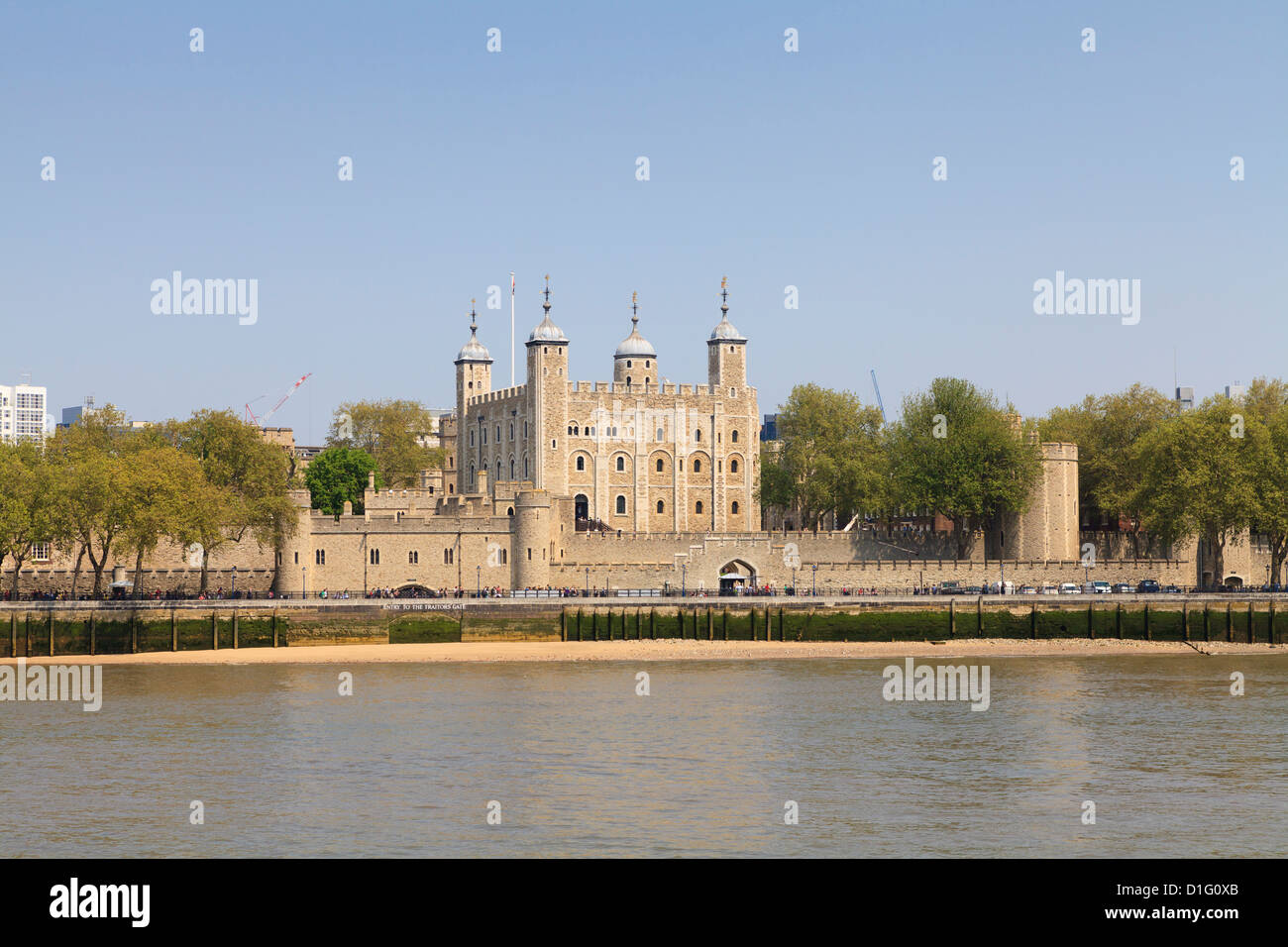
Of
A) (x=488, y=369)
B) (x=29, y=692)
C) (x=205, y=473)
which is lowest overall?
(x=29, y=692)

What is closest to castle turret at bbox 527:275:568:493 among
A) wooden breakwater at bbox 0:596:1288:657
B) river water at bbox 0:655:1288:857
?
wooden breakwater at bbox 0:596:1288:657

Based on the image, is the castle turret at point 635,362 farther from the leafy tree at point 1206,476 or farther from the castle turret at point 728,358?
the leafy tree at point 1206,476

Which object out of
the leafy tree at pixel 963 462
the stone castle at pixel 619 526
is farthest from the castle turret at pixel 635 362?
the leafy tree at pixel 963 462

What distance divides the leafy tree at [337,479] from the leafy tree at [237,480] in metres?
16.6

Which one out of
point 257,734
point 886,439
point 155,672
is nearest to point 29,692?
point 155,672

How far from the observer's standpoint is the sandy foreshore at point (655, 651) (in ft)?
195

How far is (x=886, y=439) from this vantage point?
88750 mm

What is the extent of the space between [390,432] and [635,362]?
22202mm

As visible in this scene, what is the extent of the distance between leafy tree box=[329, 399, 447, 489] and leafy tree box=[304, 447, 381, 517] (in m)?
12.4

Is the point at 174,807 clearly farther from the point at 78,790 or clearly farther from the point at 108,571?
the point at 108,571

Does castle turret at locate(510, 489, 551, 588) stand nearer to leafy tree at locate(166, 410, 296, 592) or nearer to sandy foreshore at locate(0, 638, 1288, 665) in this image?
sandy foreshore at locate(0, 638, 1288, 665)

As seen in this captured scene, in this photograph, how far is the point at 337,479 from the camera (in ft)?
308

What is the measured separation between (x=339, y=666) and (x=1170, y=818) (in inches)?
1403

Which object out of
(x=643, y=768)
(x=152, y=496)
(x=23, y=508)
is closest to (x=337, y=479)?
(x=152, y=496)
